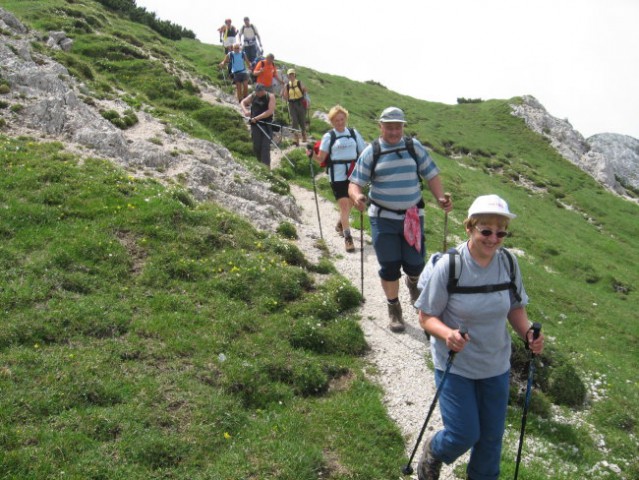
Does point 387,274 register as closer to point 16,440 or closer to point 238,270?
point 238,270

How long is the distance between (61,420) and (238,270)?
5632mm

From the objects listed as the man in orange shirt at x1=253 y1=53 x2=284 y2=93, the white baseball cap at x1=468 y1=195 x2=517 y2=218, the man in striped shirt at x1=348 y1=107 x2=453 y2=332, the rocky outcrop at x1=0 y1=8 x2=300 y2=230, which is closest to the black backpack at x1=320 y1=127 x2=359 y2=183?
the rocky outcrop at x1=0 y1=8 x2=300 y2=230

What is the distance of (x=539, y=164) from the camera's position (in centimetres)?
5138

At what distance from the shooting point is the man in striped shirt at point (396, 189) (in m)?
10.6

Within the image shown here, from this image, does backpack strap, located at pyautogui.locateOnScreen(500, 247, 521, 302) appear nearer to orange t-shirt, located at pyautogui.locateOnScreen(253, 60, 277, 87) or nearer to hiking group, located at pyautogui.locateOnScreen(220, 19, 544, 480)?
hiking group, located at pyautogui.locateOnScreen(220, 19, 544, 480)

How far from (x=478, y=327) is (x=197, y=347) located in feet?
18.2

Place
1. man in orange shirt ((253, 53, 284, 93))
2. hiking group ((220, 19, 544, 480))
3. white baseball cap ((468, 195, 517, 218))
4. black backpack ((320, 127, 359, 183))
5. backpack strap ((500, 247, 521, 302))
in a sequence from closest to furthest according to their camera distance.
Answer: white baseball cap ((468, 195, 517, 218)), hiking group ((220, 19, 544, 480)), backpack strap ((500, 247, 521, 302)), black backpack ((320, 127, 359, 183)), man in orange shirt ((253, 53, 284, 93))

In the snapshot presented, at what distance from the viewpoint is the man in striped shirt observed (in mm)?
10602

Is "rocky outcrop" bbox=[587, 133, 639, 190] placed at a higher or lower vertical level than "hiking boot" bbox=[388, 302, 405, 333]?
higher

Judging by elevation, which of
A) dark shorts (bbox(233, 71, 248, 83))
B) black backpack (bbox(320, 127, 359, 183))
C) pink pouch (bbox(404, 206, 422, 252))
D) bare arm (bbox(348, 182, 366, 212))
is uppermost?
dark shorts (bbox(233, 71, 248, 83))

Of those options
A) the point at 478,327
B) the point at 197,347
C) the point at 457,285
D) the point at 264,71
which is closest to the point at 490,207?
the point at 457,285

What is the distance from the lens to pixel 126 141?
18.7m

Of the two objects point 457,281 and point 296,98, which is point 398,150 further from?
point 296,98

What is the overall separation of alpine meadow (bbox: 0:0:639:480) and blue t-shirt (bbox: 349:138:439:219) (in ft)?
10.1
